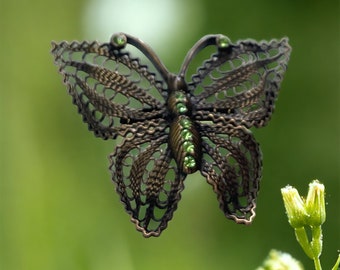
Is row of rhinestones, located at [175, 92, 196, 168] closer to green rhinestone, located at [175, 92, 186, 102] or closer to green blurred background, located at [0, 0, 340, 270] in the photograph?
green rhinestone, located at [175, 92, 186, 102]

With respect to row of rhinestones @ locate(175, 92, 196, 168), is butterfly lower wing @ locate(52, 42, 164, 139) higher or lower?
higher

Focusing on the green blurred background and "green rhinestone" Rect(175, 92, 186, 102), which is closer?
"green rhinestone" Rect(175, 92, 186, 102)

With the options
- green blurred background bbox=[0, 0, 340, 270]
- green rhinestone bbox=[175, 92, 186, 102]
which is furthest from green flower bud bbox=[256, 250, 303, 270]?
green blurred background bbox=[0, 0, 340, 270]

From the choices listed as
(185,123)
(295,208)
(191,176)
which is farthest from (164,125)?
(191,176)

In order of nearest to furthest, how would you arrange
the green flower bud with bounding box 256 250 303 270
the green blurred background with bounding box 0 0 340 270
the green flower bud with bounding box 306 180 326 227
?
the green flower bud with bounding box 256 250 303 270 < the green flower bud with bounding box 306 180 326 227 < the green blurred background with bounding box 0 0 340 270

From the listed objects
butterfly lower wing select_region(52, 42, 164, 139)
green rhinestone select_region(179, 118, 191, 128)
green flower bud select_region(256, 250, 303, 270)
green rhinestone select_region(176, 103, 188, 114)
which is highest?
butterfly lower wing select_region(52, 42, 164, 139)

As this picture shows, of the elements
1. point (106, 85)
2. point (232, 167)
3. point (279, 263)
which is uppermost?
point (106, 85)

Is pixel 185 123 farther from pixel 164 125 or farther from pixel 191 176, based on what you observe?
pixel 191 176
